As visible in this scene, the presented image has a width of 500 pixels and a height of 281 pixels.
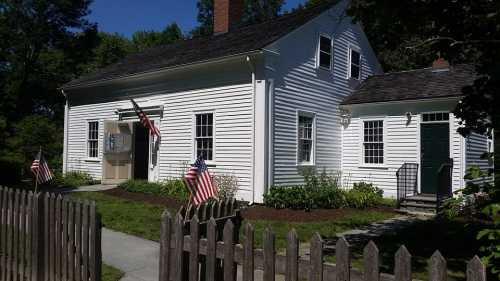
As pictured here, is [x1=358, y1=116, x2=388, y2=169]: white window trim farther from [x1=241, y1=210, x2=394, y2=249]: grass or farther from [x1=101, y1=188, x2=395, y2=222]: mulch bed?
[x1=241, y1=210, x2=394, y2=249]: grass

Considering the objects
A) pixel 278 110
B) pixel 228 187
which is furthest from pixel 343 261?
pixel 228 187

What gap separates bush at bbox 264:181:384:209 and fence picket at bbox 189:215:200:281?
907 cm

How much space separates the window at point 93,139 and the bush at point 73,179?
3.15 feet

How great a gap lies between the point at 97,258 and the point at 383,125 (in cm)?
1341

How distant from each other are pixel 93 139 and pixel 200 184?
45.3 ft

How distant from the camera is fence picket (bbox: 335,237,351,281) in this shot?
241 cm

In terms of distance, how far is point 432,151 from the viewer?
577 inches

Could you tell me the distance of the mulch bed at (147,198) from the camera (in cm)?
1291

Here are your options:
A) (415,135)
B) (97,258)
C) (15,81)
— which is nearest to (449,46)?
(97,258)

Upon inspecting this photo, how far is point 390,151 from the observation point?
610 inches

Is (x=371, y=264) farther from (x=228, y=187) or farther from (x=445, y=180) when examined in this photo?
(x=445, y=180)

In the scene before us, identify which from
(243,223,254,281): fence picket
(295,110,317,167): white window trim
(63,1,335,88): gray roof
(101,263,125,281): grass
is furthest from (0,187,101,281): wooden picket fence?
(295,110,317,167): white window trim

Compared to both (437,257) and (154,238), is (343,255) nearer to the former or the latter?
(437,257)

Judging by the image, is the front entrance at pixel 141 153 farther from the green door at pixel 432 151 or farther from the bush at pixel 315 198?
the green door at pixel 432 151
